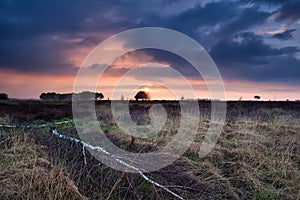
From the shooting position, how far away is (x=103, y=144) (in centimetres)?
730

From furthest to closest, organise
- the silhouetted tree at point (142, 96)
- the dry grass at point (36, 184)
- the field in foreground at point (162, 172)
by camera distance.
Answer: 1. the silhouetted tree at point (142, 96)
2. the field in foreground at point (162, 172)
3. the dry grass at point (36, 184)

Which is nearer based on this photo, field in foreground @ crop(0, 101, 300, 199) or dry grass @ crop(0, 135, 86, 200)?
dry grass @ crop(0, 135, 86, 200)

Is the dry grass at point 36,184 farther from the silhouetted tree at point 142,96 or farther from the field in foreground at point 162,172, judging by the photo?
the silhouetted tree at point 142,96

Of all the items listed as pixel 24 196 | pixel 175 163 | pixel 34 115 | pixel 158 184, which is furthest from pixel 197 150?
pixel 34 115

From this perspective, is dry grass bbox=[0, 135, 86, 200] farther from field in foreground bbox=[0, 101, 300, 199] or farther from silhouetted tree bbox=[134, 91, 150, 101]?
silhouetted tree bbox=[134, 91, 150, 101]

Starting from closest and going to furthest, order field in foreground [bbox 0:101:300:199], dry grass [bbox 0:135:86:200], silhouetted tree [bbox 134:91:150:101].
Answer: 1. dry grass [bbox 0:135:86:200]
2. field in foreground [bbox 0:101:300:199]
3. silhouetted tree [bbox 134:91:150:101]

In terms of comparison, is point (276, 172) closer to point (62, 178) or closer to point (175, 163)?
point (175, 163)

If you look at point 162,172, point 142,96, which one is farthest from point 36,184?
point 142,96

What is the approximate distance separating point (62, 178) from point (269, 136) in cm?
633

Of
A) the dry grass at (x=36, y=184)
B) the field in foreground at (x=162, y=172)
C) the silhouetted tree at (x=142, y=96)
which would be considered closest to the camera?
the dry grass at (x=36, y=184)

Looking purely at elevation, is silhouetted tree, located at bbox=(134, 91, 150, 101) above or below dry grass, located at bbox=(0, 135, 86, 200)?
above

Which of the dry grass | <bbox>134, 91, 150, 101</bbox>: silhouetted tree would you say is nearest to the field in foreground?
the dry grass

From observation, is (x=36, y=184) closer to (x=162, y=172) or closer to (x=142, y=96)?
(x=162, y=172)

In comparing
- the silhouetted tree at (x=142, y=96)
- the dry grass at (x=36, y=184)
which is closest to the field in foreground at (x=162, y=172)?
the dry grass at (x=36, y=184)
